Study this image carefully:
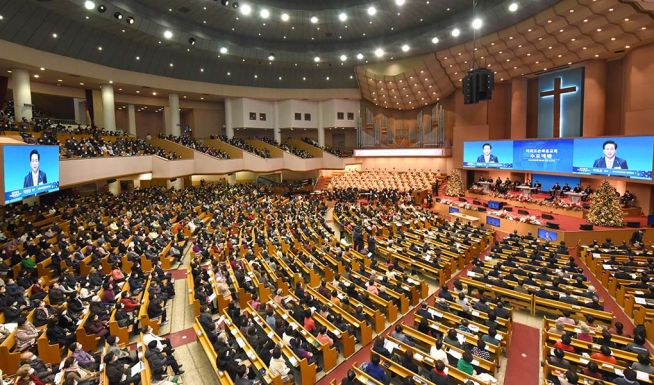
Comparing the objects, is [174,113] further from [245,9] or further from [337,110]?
[337,110]

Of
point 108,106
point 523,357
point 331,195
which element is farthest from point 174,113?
point 523,357

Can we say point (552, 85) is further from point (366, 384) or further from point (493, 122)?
point (366, 384)

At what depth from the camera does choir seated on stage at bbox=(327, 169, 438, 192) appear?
2780cm

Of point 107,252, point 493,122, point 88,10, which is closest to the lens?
point 107,252

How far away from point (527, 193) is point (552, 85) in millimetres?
6861

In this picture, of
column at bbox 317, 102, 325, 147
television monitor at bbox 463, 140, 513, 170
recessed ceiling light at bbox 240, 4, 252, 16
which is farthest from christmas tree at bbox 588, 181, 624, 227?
column at bbox 317, 102, 325, 147

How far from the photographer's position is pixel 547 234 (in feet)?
48.4

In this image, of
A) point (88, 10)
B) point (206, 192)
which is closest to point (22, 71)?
point (88, 10)

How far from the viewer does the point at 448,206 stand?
20906 millimetres

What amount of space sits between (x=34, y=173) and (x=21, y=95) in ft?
34.5

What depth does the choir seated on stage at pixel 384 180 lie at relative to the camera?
91.2 feet

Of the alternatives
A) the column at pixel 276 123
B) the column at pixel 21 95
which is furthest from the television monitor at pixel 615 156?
the column at pixel 21 95

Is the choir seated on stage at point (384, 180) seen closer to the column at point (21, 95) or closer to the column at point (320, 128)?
the column at point (320, 128)

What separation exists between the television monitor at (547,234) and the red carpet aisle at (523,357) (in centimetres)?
737
